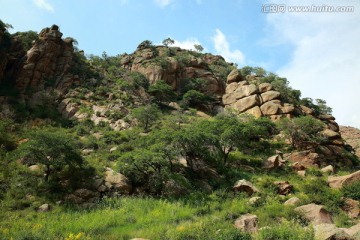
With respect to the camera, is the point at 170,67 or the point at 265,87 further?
the point at 170,67

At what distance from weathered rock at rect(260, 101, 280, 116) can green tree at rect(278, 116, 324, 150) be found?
680cm

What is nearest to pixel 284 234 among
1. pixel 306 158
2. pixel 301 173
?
pixel 301 173

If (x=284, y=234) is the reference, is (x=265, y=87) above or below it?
above

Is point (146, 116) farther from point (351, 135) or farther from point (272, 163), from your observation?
point (351, 135)

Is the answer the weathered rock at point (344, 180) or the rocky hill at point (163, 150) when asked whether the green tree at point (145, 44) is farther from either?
the weathered rock at point (344, 180)

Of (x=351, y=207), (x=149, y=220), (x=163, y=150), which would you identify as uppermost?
(x=163, y=150)

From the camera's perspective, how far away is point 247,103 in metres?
49.1

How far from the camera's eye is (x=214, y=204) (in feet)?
66.0

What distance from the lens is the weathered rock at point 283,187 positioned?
23781mm

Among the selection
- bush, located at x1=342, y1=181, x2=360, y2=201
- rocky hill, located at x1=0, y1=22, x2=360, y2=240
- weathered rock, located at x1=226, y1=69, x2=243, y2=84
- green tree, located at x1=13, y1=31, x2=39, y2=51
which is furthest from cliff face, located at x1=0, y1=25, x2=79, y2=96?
bush, located at x1=342, y1=181, x2=360, y2=201

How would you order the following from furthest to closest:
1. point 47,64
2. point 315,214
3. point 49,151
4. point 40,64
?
1. point 47,64
2. point 40,64
3. point 49,151
4. point 315,214

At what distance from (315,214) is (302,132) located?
2290cm

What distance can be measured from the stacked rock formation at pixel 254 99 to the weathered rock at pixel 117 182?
2800 cm

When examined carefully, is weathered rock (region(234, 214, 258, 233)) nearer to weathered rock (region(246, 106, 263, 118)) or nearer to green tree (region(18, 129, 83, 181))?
green tree (region(18, 129, 83, 181))
